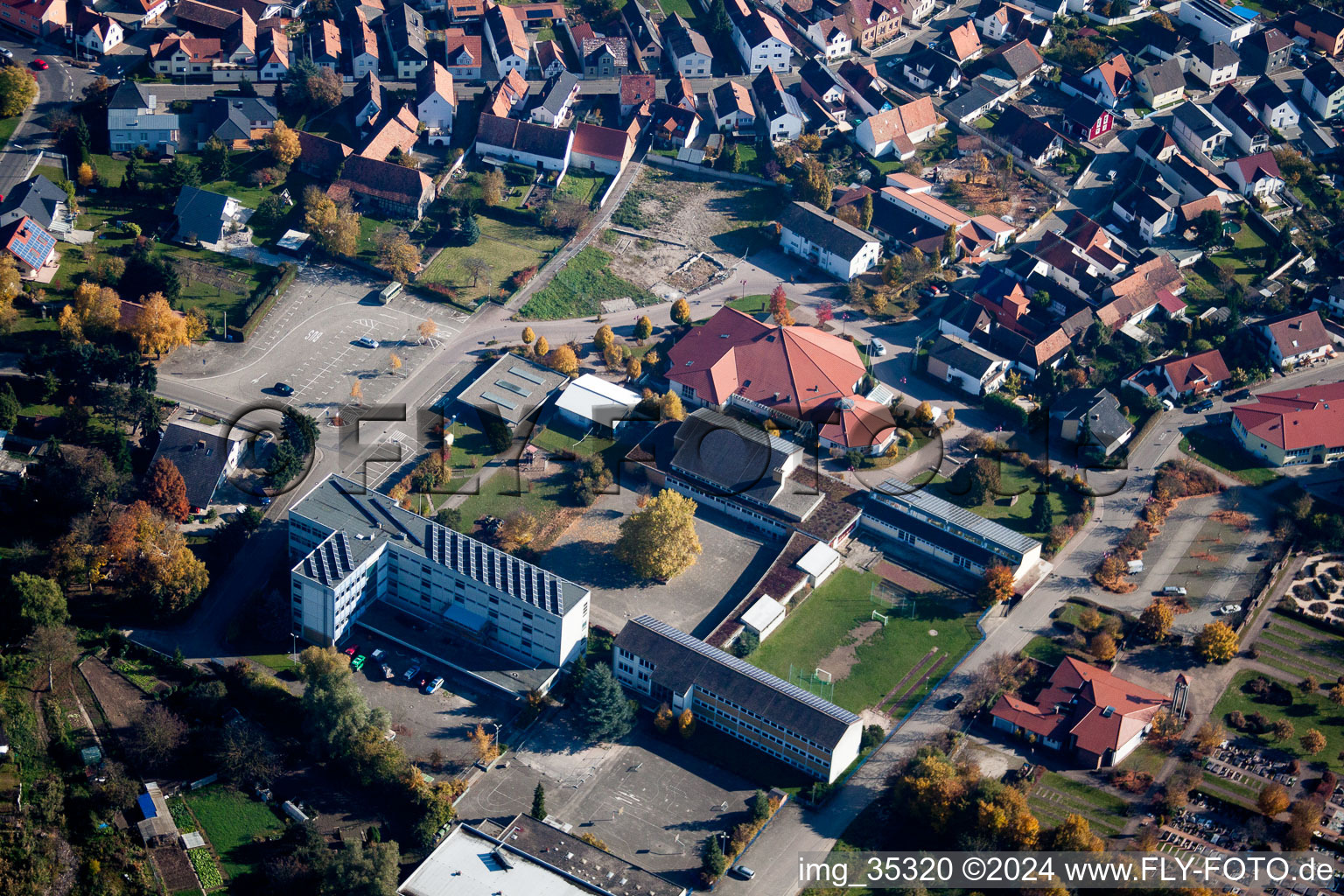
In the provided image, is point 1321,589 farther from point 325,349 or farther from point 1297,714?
point 325,349

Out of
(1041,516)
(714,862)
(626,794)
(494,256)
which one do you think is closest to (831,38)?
(494,256)

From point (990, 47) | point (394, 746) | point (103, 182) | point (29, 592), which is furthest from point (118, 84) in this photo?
point (990, 47)

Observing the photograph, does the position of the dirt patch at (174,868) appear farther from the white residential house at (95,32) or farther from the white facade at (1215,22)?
the white facade at (1215,22)

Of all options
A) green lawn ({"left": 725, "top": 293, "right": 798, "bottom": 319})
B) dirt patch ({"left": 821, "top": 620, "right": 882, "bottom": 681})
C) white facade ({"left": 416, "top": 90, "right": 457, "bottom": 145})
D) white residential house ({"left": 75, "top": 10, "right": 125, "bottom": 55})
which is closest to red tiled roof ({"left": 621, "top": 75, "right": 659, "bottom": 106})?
white facade ({"left": 416, "top": 90, "right": 457, "bottom": 145})

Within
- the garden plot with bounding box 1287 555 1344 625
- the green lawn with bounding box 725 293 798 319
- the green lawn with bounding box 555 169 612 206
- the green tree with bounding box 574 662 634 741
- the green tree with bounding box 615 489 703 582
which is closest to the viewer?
the green tree with bounding box 574 662 634 741

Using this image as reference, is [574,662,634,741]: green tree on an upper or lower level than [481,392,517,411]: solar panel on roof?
lower

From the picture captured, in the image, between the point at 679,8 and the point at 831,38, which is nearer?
the point at 831,38

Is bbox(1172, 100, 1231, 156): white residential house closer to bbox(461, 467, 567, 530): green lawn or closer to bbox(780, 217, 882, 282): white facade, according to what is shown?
bbox(780, 217, 882, 282): white facade
